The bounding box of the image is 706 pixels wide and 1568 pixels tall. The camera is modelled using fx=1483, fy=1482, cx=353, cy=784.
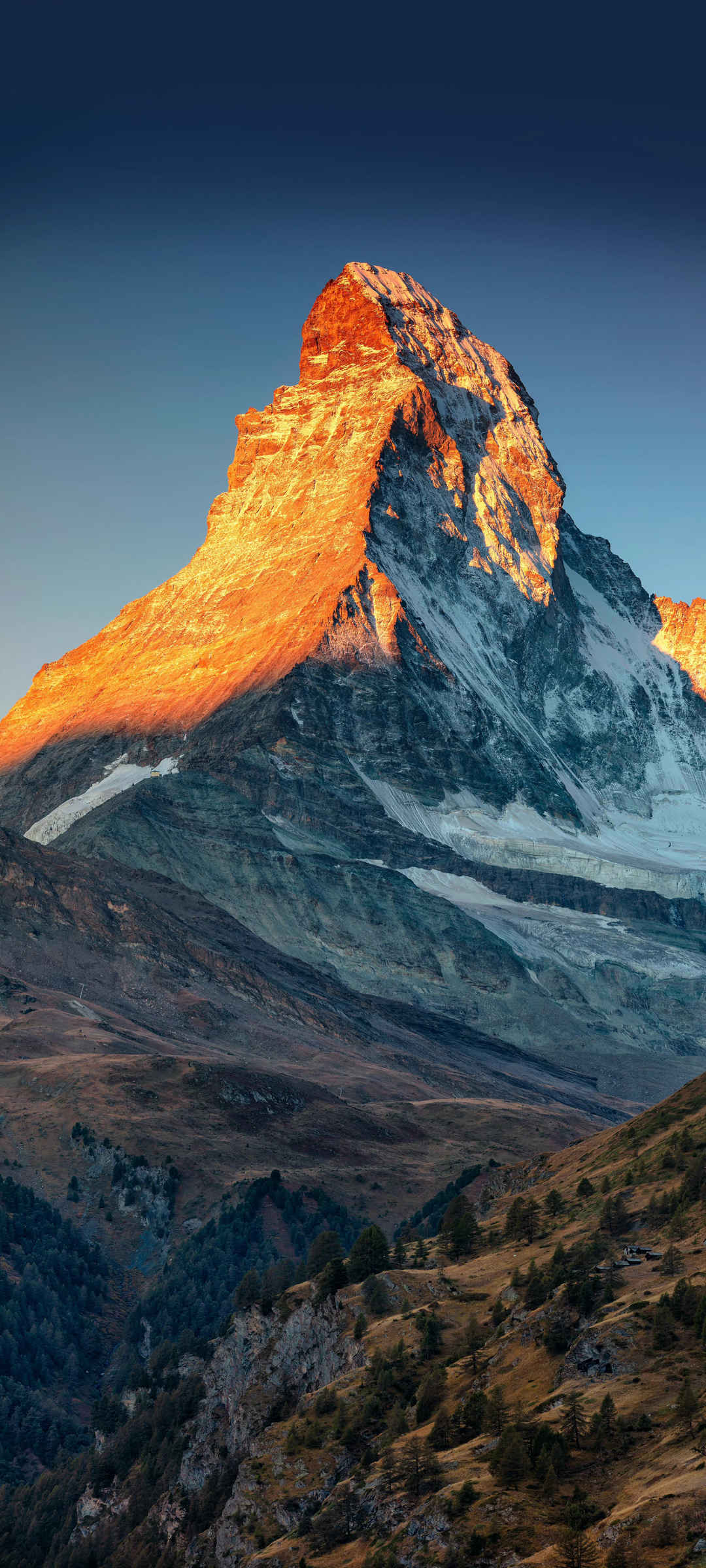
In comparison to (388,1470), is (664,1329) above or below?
above

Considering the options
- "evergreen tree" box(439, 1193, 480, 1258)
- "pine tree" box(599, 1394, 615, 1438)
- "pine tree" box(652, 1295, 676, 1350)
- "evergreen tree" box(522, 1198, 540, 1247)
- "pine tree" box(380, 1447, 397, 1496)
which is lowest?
"pine tree" box(380, 1447, 397, 1496)

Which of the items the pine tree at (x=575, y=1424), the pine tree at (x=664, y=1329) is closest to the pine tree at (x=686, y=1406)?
the pine tree at (x=575, y=1424)

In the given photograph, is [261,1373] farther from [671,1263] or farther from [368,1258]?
[671,1263]

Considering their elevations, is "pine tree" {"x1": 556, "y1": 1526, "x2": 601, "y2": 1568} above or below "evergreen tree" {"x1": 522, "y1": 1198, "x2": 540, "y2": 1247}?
above

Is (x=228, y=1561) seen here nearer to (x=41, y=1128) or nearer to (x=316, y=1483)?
(x=316, y=1483)

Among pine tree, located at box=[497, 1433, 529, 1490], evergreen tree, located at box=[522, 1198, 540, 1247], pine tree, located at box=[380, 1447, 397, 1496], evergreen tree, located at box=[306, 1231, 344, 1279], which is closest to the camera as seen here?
pine tree, located at box=[497, 1433, 529, 1490]

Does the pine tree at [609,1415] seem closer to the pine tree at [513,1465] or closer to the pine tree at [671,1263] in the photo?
the pine tree at [513,1465]

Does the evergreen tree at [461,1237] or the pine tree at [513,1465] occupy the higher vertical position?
the pine tree at [513,1465]

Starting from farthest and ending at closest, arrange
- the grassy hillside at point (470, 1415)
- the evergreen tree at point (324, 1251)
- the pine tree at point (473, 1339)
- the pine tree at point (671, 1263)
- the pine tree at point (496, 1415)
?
the evergreen tree at point (324, 1251) < the pine tree at point (473, 1339) < the pine tree at point (671, 1263) < the pine tree at point (496, 1415) < the grassy hillside at point (470, 1415)

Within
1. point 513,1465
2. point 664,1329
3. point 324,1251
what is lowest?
point 324,1251

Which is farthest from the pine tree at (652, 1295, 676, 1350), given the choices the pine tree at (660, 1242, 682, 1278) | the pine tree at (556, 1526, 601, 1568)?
the pine tree at (556, 1526, 601, 1568)

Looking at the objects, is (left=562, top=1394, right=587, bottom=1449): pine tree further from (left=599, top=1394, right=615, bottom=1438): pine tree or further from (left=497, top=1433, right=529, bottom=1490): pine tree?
(left=497, top=1433, right=529, bottom=1490): pine tree

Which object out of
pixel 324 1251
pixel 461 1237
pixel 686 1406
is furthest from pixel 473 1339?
pixel 324 1251

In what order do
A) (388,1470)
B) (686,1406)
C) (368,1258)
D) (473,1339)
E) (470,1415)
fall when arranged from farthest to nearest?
(368,1258) < (473,1339) < (470,1415) < (388,1470) < (686,1406)
